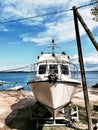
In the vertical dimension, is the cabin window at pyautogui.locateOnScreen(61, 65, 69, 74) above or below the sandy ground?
above

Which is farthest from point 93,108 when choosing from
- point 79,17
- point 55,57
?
point 79,17

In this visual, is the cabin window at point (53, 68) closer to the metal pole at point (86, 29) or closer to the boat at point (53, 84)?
the boat at point (53, 84)

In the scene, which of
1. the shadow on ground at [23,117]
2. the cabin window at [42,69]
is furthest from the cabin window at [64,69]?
the shadow on ground at [23,117]

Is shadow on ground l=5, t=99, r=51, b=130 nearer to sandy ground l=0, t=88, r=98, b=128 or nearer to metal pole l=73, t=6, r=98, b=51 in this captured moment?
sandy ground l=0, t=88, r=98, b=128

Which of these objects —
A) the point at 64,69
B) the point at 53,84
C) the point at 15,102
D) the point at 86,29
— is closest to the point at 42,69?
the point at 64,69

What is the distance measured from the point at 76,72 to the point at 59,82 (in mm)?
4202

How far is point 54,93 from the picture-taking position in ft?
52.4

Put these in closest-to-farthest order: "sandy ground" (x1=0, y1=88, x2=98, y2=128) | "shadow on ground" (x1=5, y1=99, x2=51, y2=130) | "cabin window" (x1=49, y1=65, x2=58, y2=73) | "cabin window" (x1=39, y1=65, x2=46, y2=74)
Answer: "shadow on ground" (x1=5, y1=99, x2=51, y2=130), "cabin window" (x1=49, y1=65, x2=58, y2=73), "cabin window" (x1=39, y1=65, x2=46, y2=74), "sandy ground" (x1=0, y1=88, x2=98, y2=128)

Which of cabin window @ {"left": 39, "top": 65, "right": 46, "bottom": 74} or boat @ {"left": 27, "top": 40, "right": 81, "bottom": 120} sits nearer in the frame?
boat @ {"left": 27, "top": 40, "right": 81, "bottom": 120}

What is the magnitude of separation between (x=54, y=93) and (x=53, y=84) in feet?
1.90

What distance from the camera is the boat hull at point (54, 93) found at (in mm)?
15977

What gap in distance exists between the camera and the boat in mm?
15992

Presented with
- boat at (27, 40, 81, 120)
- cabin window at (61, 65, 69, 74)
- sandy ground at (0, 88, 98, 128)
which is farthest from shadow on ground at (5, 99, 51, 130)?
cabin window at (61, 65, 69, 74)

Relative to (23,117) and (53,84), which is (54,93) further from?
(23,117)
